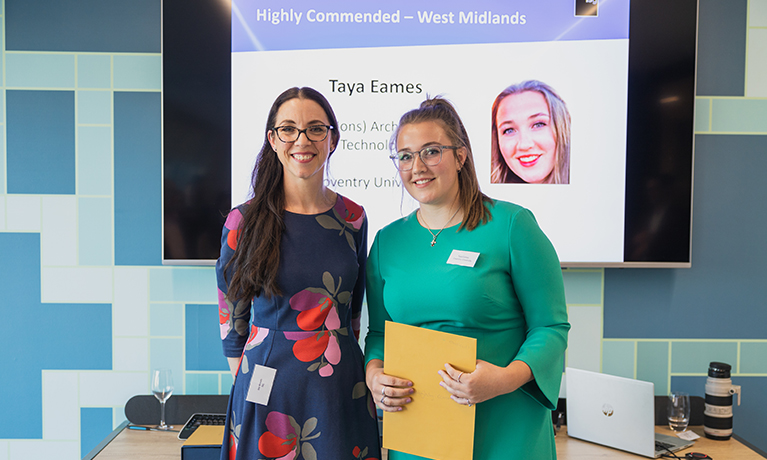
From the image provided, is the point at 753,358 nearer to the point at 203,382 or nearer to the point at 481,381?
the point at 481,381

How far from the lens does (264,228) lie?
1.30 meters

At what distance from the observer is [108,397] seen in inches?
85.7

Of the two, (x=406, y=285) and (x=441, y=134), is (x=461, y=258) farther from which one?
(x=441, y=134)

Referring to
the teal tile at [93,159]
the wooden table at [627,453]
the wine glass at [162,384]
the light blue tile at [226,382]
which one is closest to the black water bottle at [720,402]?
the wooden table at [627,453]

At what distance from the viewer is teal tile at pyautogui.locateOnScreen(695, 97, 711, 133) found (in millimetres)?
2145

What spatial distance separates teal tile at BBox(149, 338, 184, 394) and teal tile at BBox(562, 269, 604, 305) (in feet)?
5.86

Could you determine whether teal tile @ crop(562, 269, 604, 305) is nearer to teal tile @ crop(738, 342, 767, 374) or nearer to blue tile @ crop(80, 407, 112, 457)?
teal tile @ crop(738, 342, 767, 374)

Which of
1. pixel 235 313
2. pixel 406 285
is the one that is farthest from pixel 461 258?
pixel 235 313

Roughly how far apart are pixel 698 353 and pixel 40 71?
3.24 meters

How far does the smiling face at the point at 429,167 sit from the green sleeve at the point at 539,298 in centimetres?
19

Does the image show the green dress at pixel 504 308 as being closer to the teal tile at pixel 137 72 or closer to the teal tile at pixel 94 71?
the teal tile at pixel 137 72

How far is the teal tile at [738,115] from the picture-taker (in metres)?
2.15

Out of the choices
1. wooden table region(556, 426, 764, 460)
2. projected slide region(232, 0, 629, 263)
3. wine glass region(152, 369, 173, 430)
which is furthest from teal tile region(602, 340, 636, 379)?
wine glass region(152, 369, 173, 430)

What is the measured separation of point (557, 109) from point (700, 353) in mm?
1299
